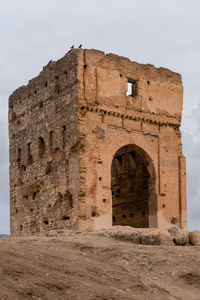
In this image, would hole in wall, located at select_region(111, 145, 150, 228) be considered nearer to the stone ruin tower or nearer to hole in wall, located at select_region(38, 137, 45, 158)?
the stone ruin tower

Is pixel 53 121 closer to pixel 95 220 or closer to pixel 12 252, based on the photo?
pixel 95 220

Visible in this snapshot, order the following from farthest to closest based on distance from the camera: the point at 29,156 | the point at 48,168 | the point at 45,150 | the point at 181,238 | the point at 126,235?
the point at 29,156 < the point at 45,150 < the point at 48,168 < the point at 126,235 < the point at 181,238

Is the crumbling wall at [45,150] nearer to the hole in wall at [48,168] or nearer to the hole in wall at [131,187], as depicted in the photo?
the hole in wall at [48,168]

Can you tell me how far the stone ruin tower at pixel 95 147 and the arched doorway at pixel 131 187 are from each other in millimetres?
40

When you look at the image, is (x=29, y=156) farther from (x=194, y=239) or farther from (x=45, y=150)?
(x=194, y=239)

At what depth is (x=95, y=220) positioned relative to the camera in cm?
1886

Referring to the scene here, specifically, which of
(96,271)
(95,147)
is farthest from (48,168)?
(96,271)

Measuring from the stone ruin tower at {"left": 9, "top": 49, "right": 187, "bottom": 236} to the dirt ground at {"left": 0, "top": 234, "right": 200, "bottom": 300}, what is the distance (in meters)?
7.34

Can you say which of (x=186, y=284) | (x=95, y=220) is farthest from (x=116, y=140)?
(x=186, y=284)

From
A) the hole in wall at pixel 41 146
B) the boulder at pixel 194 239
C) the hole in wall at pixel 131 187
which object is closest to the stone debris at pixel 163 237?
the boulder at pixel 194 239

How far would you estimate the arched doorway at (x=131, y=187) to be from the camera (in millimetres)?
21781

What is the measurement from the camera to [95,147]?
64.3 ft

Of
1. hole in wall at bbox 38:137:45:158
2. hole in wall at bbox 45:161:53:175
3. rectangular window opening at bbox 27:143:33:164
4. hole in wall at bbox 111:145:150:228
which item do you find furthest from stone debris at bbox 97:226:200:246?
rectangular window opening at bbox 27:143:33:164

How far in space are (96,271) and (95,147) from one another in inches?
415
